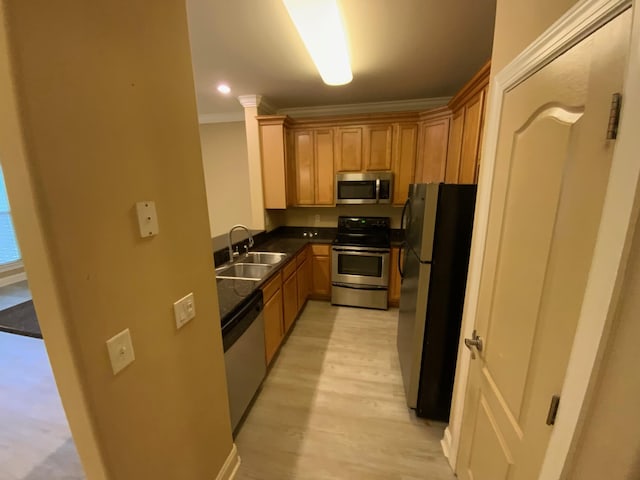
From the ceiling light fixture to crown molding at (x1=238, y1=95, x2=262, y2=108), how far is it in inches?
51.0

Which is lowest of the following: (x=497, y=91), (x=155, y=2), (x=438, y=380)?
(x=438, y=380)

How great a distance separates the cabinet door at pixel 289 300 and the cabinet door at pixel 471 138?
1971mm

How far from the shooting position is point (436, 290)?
5.43 feet

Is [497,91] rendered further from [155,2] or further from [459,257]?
[155,2]

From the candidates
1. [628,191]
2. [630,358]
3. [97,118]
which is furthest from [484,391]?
[97,118]

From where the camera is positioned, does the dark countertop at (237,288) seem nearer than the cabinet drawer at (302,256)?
Yes

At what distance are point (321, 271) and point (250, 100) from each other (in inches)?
94.3

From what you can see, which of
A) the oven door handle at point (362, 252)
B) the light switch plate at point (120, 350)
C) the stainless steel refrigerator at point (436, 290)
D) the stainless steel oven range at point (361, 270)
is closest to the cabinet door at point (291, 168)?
the stainless steel oven range at point (361, 270)

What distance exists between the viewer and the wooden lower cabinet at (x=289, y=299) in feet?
8.60

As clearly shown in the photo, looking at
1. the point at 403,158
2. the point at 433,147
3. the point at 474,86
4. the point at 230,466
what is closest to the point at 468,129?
the point at 474,86

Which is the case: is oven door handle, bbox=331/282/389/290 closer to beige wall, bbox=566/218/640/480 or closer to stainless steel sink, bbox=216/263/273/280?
stainless steel sink, bbox=216/263/273/280

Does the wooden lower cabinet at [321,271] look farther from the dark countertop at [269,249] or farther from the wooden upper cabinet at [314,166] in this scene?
the wooden upper cabinet at [314,166]

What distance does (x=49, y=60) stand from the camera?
57 cm

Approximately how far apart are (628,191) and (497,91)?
2.76 feet
